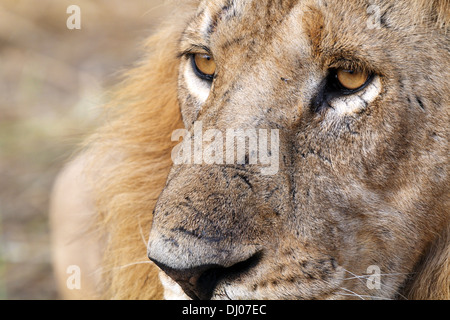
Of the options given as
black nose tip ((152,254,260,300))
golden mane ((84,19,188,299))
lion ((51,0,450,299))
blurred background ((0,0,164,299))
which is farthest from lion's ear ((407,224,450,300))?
blurred background ((0,0,164,299))

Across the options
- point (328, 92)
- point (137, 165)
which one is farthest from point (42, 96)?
point (328, 92)

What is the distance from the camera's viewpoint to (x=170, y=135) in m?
3.15

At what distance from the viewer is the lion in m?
2.10

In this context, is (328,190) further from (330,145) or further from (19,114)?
(19,114)

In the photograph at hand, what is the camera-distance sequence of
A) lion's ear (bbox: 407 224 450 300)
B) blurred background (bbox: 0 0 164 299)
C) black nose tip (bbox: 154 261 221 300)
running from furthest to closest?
1. blurred background (bbox: 0 0 164 299)
2. lion's ear (bbox: 407 224 450 300)
3. black nose tip (bbox: 154 261 221 300)

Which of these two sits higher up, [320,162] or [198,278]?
[320,162]

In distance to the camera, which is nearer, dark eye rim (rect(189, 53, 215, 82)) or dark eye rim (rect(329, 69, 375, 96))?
dark eye rim (rect(329, 69, 375, 96))

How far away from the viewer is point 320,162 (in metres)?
2.24

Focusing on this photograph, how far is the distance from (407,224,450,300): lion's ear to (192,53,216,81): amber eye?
109 cm

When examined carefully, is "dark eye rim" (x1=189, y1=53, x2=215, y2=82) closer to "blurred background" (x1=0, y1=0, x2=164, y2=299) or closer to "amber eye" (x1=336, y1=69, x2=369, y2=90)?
"amber eye" (x1=336, y1=69, x2=369, y2=90)

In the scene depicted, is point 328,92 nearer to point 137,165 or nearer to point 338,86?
point 338,86

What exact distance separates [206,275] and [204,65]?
3.16ft

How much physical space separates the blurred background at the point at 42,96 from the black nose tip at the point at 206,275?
5.98ft

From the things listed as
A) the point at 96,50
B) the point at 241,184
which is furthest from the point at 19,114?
the point at 241,184
